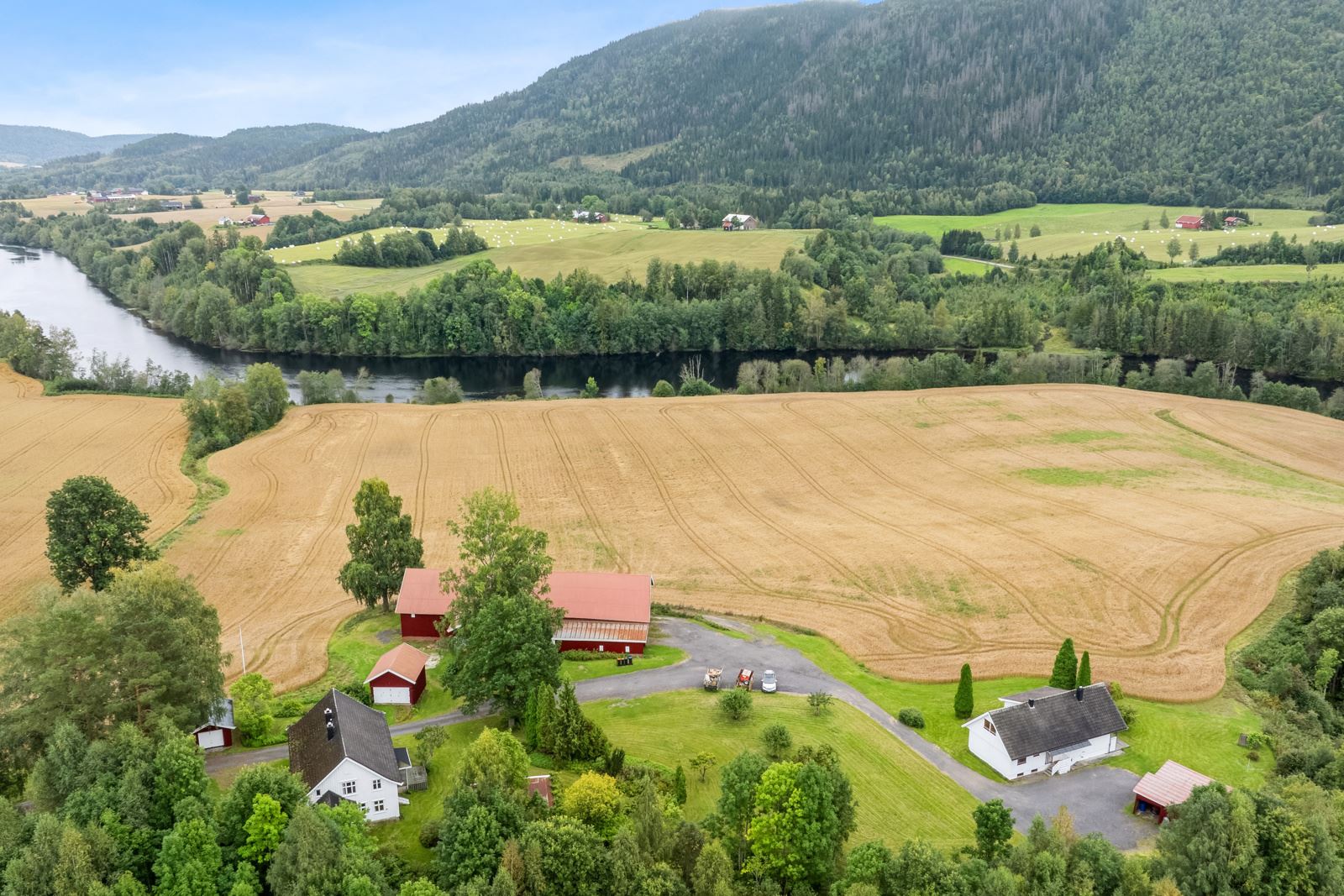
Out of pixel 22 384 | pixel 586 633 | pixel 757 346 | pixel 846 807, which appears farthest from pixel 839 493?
pixel 22 384

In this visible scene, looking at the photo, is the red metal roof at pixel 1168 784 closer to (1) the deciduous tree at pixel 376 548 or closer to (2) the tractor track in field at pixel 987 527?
(2) the tractor track in field at pixel 987 527

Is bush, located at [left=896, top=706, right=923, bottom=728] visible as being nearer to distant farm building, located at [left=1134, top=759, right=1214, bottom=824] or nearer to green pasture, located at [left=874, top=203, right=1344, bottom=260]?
distant farm building, located at [left=1134, top=759, right=1214, bottom=824]

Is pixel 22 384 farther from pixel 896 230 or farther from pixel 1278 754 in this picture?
pixel 896 230

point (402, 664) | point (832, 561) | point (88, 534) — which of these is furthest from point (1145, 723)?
point (88, 534)

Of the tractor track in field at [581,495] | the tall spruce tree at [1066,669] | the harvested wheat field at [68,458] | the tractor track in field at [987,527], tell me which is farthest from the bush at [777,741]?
the harvested wheat field at [68,458]

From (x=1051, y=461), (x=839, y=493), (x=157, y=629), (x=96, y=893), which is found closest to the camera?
(x=96, y=893)

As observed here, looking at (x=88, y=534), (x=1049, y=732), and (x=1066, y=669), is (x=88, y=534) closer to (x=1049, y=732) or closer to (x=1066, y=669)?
(x=1049, y=732)

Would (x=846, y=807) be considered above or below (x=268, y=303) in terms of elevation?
below
